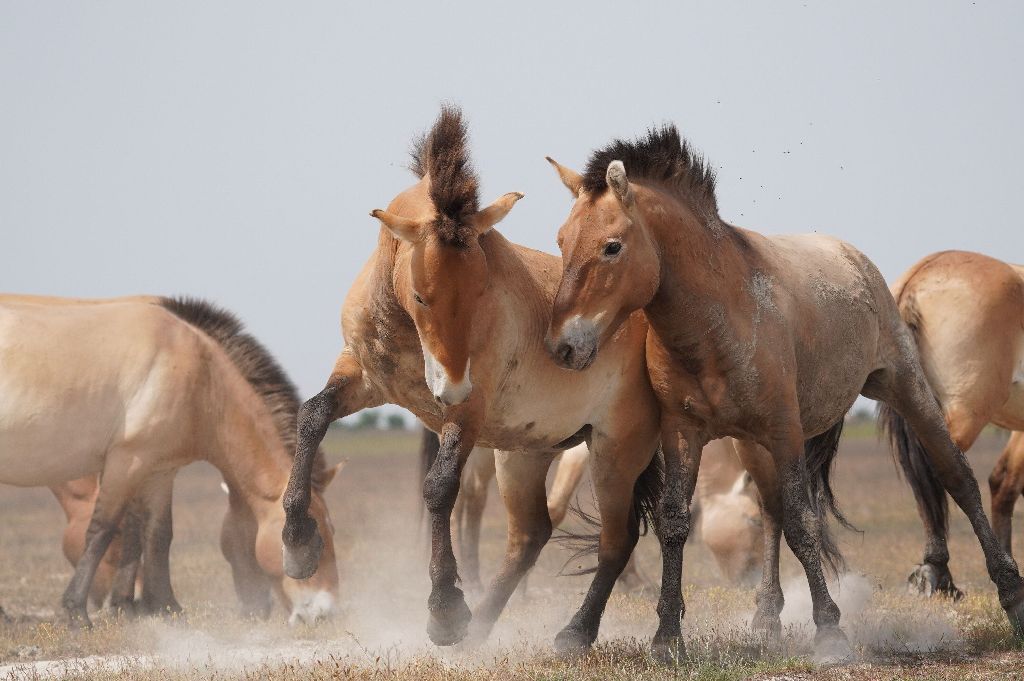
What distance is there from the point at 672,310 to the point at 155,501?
560 centimetres

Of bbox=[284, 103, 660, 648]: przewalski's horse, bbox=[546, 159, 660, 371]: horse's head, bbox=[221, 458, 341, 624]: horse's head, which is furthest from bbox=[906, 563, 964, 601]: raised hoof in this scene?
bbox=[546, 159, 660, 371]: horse's head

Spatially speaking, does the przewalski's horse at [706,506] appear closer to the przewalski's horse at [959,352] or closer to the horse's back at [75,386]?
the przewalski's horse at [959,352]

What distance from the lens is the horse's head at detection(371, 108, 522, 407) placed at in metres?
5.44

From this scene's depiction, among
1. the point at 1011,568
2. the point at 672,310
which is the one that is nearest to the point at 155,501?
the point at 672,310

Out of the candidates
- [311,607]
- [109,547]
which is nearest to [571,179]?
[311,607]

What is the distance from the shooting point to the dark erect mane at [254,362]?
9477mm

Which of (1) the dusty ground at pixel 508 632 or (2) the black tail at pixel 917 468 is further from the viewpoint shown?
(2) the black tail at pixel 917 468

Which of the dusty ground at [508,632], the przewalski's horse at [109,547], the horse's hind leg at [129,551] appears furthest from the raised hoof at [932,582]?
the horse's hind leg at [129,551]

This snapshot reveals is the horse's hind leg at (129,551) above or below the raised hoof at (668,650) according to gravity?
below

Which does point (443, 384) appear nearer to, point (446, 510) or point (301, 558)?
point (446, 510)

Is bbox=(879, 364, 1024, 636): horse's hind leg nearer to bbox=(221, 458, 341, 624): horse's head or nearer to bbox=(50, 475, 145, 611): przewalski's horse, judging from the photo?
bbox=(221, 458, 341, 624): horse's head

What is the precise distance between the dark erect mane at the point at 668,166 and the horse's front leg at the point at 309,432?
1642 mm

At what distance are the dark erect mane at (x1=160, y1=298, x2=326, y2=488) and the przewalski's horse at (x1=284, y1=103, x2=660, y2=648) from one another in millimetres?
2822

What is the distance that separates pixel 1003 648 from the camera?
645 centimetres
